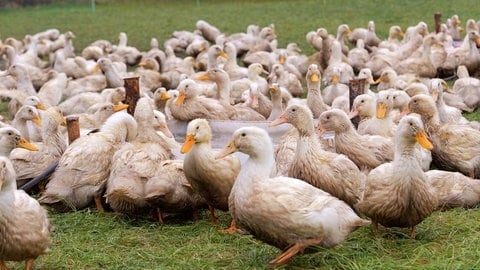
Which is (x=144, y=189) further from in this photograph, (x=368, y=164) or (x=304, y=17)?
(x=304, y=17)

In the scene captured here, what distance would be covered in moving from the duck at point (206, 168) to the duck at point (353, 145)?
107 centimetres

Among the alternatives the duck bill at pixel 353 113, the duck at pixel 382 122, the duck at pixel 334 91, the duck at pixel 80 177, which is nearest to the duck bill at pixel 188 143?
the duck at pixel 80 177

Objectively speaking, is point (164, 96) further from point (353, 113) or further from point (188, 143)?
point (188, 143)

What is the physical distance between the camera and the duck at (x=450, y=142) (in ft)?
24.3

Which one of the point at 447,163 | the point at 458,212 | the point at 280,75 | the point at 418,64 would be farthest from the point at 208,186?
the point at 418,64

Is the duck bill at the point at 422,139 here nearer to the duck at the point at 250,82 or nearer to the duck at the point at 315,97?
the duck at the point at 315,97

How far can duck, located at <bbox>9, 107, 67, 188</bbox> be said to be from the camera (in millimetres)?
7527

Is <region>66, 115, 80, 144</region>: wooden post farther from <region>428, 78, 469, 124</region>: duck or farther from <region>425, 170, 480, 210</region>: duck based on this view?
<region>428, 78, 469, 124</region>: duck

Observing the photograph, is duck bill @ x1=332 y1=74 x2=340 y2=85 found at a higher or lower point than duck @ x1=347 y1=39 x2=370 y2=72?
higher

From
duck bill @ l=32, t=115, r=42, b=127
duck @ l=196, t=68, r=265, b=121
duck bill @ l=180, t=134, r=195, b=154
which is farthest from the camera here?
duck @ l=196, t=68, r=265, b=121

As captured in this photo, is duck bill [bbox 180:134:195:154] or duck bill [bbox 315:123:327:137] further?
duck bill [bbox 315:123:327:137]

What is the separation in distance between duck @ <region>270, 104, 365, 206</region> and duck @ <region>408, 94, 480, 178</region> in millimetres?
1583

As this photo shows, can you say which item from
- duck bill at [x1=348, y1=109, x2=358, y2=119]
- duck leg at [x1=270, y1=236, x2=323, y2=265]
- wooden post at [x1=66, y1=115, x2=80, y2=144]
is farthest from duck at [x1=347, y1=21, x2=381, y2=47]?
duck leg at [x1=270, y1=236, x2=323, y2=265]

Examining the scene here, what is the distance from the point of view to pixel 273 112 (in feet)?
29.6
